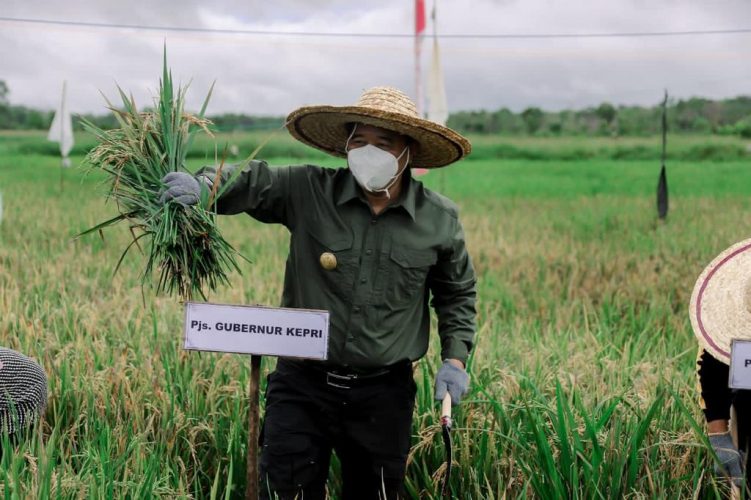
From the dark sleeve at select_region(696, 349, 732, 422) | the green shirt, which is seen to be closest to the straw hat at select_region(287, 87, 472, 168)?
the green shirt

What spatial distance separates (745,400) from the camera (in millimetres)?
2207

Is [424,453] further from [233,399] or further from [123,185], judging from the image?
[123,185]

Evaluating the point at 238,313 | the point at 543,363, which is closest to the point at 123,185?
the point at 238,313

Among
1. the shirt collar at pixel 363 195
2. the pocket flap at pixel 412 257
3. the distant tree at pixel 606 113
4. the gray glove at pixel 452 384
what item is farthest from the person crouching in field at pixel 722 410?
the distant tree at pixel 606 113

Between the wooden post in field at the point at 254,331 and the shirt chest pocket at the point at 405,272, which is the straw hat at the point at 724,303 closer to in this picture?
the shirt chest pocket at the point at 405,272

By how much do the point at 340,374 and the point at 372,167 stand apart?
24.2 inches

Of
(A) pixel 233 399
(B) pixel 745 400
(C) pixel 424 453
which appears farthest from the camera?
(A) pixel 233 399

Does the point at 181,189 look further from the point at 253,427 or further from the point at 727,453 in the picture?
the point at 727,453

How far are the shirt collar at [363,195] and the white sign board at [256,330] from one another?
1.34ft

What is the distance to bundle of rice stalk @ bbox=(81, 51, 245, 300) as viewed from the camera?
2.04 metres

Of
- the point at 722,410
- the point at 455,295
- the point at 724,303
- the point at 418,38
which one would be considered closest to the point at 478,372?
the point at 455,295

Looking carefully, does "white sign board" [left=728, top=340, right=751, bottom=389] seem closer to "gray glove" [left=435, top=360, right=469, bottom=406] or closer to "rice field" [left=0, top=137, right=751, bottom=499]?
"rice field" [left=0, top=137, right=751, bottom=499]

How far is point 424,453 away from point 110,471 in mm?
1057

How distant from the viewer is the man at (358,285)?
223 centimetres
